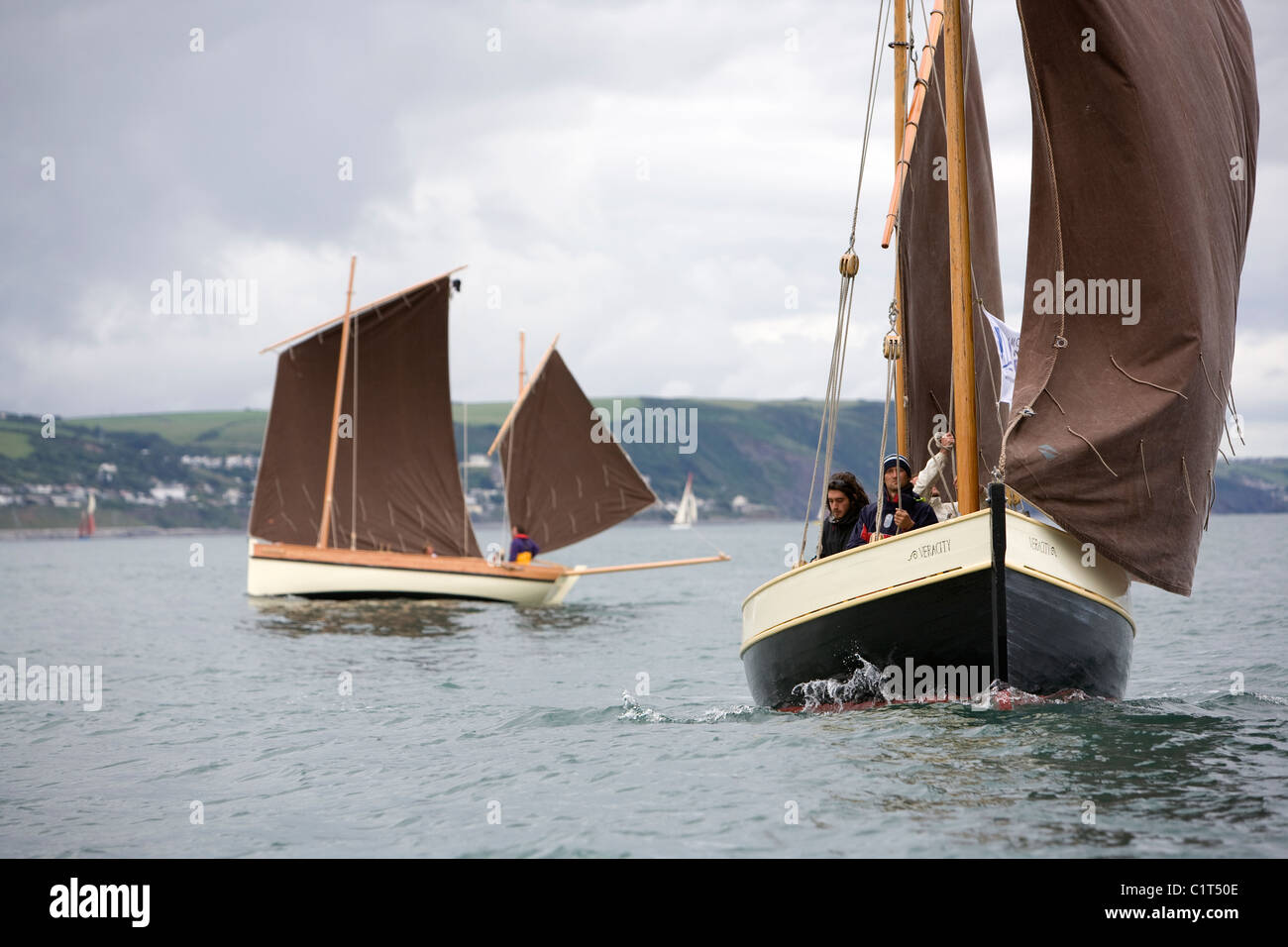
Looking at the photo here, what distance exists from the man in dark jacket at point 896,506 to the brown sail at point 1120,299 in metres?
1.42

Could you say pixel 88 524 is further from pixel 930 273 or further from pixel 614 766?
pixel 614 766

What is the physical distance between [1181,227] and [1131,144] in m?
0.89

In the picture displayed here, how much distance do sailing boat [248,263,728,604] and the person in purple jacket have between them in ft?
0.89

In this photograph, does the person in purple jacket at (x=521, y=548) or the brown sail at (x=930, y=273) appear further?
the person in purple jacket at (x=521, y=548)

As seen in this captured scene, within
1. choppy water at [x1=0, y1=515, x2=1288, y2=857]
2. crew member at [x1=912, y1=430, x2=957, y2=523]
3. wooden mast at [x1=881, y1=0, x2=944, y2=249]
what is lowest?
choppy water at [x1=0, y1=515, x2=1288, y2=857]

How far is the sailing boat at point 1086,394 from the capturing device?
11.1 m

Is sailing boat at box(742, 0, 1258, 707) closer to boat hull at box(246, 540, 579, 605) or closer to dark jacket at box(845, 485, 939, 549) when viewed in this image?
dark jacket at box(845, 485, 939, 549)

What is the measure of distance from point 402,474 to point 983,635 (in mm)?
31478

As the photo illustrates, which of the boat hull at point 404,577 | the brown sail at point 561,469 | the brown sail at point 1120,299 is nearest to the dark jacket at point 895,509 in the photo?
the brown sail at point 1120,299

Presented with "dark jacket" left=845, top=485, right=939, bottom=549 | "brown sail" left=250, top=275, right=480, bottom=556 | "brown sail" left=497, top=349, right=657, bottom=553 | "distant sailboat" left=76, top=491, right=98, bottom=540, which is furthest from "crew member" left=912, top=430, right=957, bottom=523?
"distant sailboat" left=76, top=491, right=98, bottom=540

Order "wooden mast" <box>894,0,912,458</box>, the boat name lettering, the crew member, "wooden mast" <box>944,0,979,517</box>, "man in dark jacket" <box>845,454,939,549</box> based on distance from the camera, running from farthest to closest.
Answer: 1. "wooden mast" <box>894,0,912,458</box>
2. the crew member
3. "man in dark jacket" <box>845,454,939,549</box>
4. "wooden mast" <box>944,0,979,517</box>
5. the boat name lettering

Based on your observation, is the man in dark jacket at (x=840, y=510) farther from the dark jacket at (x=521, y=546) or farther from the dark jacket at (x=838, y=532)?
the dark jacket at (x=521, y=546)

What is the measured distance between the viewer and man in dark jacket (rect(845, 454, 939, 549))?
40.7ft

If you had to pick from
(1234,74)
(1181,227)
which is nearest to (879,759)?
(1181,227)
